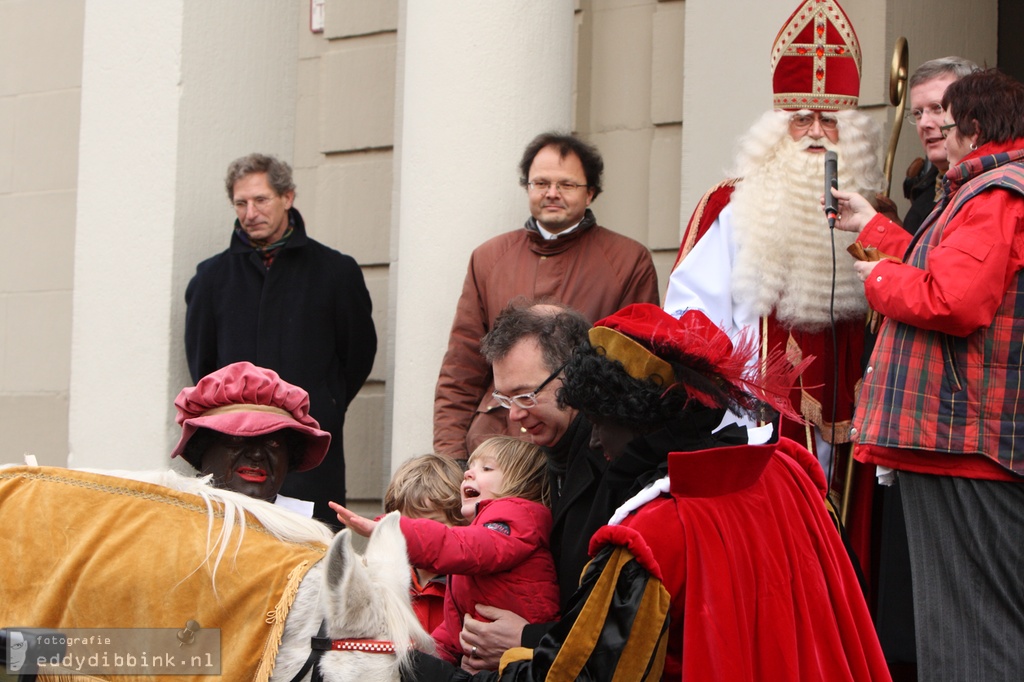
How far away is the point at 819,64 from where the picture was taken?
188 inches

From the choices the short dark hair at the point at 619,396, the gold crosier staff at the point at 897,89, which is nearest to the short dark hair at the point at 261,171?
the gold crosier staff at the point at 897,89

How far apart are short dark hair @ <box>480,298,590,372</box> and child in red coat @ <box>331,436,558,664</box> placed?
254mm

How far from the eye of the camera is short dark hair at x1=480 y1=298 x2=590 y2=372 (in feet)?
12.3

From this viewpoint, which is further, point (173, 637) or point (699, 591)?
point (699, 591)

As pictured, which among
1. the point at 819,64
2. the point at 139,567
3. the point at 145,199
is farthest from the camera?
the point at 145,199

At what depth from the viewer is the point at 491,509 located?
357 cm

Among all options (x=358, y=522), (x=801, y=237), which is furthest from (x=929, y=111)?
(x=358, y=522)

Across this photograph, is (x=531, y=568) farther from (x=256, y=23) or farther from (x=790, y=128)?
(x=256, y=23)

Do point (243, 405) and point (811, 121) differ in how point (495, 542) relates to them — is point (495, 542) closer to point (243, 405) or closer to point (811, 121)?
point (243, 405)

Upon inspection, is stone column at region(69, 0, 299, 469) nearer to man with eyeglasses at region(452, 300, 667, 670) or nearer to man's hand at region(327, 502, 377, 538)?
man with eyeglasses at region(452, 300, 667, 670)

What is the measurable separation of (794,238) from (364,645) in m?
2.80

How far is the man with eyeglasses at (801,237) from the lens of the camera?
4.53 m

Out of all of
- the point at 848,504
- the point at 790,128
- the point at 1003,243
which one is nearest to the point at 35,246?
the point at 790,128

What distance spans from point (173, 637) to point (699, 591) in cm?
99
